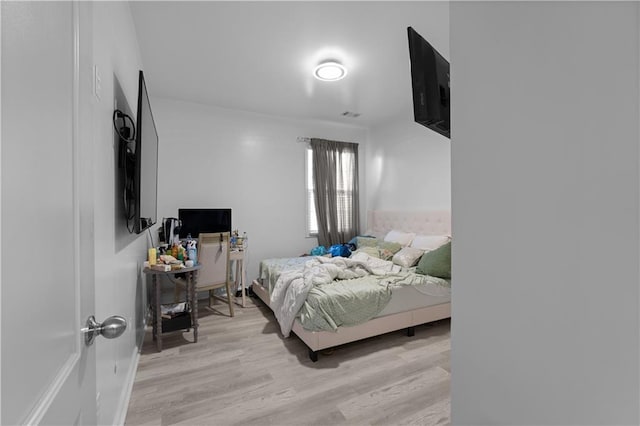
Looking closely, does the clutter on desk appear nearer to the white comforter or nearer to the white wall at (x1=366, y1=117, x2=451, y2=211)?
the white comforter

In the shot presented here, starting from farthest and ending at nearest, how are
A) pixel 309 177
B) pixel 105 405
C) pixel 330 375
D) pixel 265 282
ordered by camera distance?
1. pixel 309 177
2. pixel 265 282
3. pixel 330 375
4. pixel 105 405

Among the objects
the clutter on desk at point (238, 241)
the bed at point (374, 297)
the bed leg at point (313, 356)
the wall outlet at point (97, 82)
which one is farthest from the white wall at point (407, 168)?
the wall outlet at point (97, 82)

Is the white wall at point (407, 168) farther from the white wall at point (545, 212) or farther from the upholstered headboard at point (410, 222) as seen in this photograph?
the white wall at point (545, 212)

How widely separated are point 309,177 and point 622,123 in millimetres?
4513

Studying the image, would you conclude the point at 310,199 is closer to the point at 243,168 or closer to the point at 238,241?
the point at 243,168

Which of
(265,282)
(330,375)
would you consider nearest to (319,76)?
(265,282)

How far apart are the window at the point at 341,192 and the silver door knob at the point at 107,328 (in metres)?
4.18

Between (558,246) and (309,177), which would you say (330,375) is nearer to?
(558,246)

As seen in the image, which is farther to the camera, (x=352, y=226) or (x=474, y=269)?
(x=352, y=226)

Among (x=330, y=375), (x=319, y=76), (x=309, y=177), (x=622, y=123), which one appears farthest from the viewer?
(x=309, y=177)

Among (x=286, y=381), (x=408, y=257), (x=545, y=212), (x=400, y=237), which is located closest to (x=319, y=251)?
(x=400, y=237)

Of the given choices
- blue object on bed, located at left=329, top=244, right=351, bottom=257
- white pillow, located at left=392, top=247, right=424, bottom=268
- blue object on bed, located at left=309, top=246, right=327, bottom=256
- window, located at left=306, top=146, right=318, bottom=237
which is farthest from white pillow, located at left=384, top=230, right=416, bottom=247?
window, located at left=306, top=146, right=318, bottom=237

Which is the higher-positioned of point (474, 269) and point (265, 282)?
point (474, 269)

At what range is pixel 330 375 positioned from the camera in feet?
7.30
